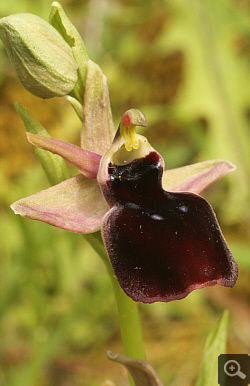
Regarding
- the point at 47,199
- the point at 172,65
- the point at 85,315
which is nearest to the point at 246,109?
the point at 172,65

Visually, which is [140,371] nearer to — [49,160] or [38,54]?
[49,160]

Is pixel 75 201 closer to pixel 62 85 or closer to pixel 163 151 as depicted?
pixel 62 85

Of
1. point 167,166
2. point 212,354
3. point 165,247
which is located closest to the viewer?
point 165,247

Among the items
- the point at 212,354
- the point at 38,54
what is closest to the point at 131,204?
the point at 38,54

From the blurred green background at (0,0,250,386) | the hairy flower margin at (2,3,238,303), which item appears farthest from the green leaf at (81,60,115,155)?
the blurred green background at (0,0,250,386)

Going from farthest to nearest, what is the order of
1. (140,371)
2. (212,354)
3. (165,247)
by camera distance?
(212,354) → (140,371) → (165,247)

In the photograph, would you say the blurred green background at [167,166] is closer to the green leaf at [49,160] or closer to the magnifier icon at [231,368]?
the magnifier icon at [231,368]

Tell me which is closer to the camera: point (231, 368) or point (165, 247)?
point (165, 247)
